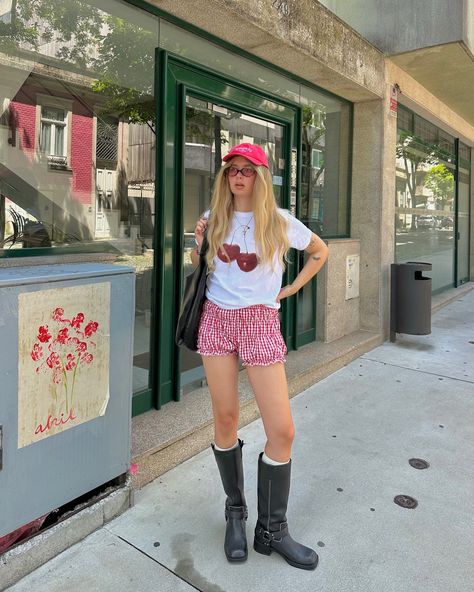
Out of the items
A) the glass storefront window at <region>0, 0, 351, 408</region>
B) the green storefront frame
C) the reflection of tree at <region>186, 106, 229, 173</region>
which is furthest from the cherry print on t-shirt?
the reflection of tree at <region>186, 106, 229, 173</region>

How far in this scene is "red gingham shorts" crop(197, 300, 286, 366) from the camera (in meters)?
2.19

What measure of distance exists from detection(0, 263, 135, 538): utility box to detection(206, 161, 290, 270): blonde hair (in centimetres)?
55

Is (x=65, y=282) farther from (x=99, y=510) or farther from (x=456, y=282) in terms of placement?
(x=456, y=282)

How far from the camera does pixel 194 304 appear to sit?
2.30 m

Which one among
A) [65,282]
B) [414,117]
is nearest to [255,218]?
[65,282]

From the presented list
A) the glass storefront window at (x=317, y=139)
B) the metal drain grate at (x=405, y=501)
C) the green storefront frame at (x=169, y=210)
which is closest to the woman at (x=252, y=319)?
the metal drain grate at (x=405, y=501)

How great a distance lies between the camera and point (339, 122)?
593 centimetres

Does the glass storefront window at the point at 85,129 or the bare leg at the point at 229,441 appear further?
the glass storefront window at the point at 85,129

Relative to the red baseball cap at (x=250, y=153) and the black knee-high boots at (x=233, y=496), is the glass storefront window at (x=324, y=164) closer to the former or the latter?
the red baseball cap at (x=250, y=153)

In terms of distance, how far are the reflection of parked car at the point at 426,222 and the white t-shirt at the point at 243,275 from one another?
260 inches

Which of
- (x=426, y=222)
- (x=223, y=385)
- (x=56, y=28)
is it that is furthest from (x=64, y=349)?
(x=426, y=222)

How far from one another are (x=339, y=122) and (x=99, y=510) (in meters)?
5.01

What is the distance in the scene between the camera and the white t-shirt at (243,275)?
221 centimetres

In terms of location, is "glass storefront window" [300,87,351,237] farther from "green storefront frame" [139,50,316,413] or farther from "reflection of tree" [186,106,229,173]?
"green storefront frame" [139,50,316,413]
